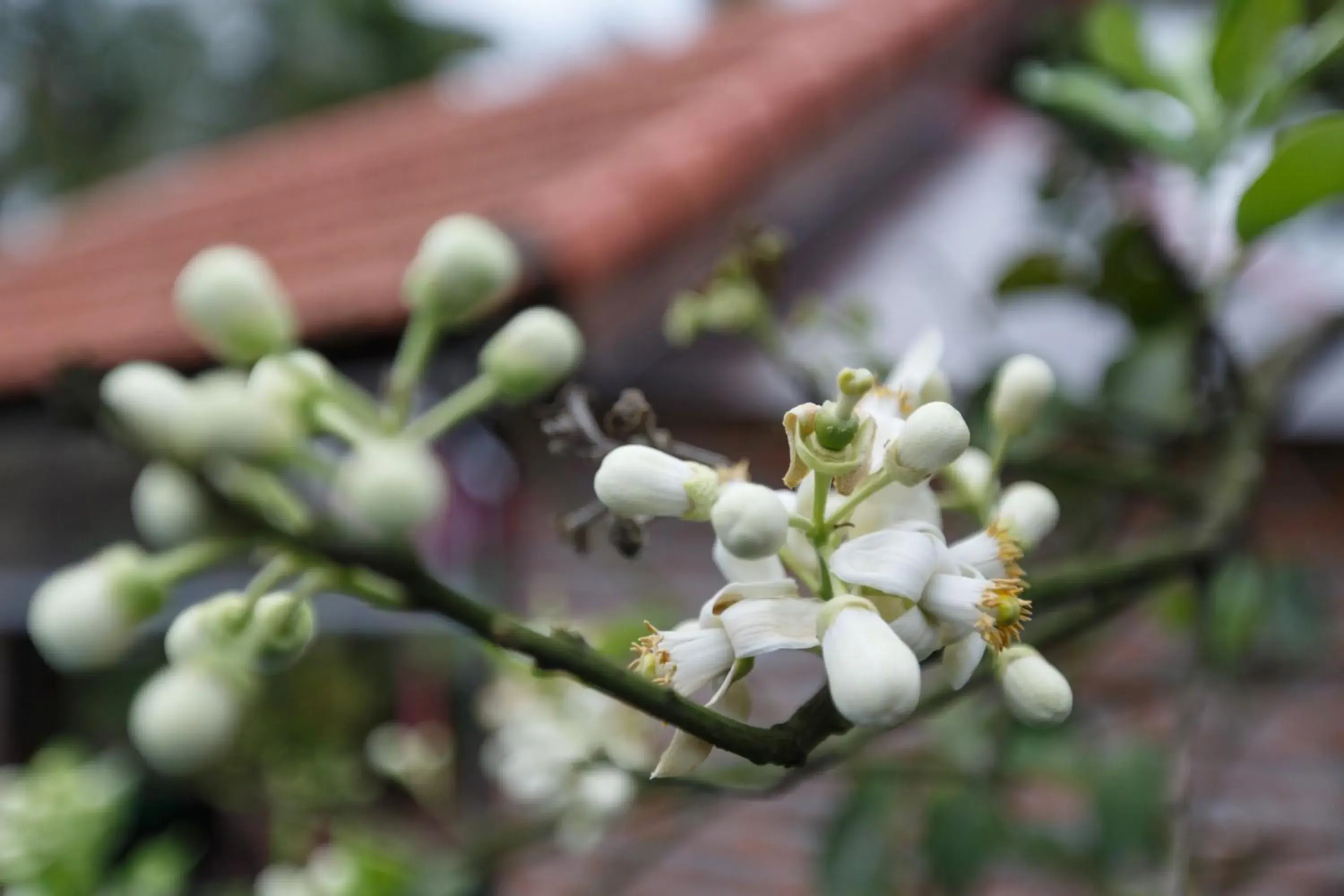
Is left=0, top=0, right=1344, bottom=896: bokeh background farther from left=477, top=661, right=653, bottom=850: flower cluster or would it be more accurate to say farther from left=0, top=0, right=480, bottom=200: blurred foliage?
left=0, top=0, right=480, bottom=200: blurred foliage

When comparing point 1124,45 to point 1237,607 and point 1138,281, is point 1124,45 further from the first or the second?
point 1237,607

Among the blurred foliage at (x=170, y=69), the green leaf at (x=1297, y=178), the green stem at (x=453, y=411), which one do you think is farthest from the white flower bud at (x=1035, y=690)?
the blurred foliage at (x=170, y=69)

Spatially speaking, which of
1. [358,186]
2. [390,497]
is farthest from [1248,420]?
[358,186]

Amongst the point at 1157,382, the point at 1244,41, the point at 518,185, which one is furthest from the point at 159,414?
the point at 518,185

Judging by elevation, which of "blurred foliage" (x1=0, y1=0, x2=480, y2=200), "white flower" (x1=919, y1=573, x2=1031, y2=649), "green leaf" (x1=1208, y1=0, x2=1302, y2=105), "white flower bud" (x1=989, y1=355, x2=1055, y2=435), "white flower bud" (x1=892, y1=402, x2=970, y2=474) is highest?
"blurred foliage" (x1=0, y1=0, x2=480, y2=200)

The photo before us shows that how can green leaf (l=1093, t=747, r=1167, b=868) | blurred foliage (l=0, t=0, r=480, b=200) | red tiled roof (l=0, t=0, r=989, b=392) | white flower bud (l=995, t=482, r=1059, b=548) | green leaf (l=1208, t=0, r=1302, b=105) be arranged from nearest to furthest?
white flower bud (l=995, t=482, r=1059, b=548) < green leaf (l=1208, t=0, r=1302, b=105) < green leaf (l=1093, t=747, r=1167, b=868) < red tiled roof (l=0, t=0, r=989, b=392) < blurred foliage (l=0, t=0, r=480, b=200)

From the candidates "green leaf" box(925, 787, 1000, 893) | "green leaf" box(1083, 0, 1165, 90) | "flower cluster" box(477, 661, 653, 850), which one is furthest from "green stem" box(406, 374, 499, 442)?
"green leaf" box(925, 787, 1000, 893)
